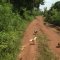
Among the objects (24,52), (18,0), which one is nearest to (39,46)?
A: (24,52)

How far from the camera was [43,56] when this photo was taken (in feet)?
40.4

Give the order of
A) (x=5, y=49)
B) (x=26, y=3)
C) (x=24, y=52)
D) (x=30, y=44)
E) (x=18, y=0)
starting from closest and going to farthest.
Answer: (x=5, y=49) → (x=24, y=52) → (x=30, y=44) → (x=18, y=0) → (x=26, y=3)

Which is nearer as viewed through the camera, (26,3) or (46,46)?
(46,46)

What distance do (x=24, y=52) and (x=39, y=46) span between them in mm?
1898

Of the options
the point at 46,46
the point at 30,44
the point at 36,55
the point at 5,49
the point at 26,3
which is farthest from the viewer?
the point at 26,3

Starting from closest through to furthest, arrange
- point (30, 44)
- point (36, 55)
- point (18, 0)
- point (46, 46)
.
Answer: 1. point (36, 55)
2. point (46, 46)
3. point (30, 44)
4. point (18, 0)

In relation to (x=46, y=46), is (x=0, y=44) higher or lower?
higher

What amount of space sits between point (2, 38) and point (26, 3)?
28.9 metres

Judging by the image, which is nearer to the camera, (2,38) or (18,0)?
(2,38)

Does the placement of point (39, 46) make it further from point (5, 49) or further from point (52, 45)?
point (5, 49)

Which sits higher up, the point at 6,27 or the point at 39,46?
the point at 6,27

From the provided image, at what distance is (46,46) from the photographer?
49.6ft

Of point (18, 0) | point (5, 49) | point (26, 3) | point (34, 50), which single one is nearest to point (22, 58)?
point (5, 49)

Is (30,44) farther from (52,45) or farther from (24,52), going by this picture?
(24,52)
